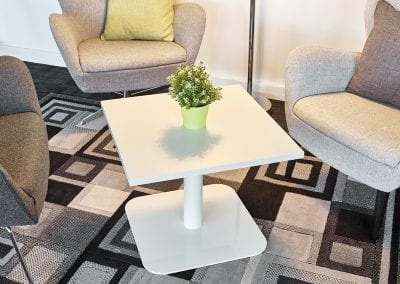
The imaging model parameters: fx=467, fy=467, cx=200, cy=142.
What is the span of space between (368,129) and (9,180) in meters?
1.19

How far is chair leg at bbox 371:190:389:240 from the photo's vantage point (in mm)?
1691

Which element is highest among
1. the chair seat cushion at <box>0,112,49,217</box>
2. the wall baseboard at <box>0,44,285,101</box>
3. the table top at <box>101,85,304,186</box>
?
the table top at <box>101,85,304,186</box>

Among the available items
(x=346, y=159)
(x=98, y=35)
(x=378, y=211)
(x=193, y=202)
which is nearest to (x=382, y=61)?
(x=346, y=159)

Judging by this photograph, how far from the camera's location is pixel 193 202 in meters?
→ 1.69

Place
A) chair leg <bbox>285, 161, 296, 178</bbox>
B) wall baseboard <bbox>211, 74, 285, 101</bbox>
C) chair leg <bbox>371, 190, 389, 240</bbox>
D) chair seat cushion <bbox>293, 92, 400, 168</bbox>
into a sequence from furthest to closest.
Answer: wall baseboard <bbox>211, 74, 285, 101</bbox>
chair leg <bbox>285, 161, 296, 178</bbox>
chair leg <bbox>371, 190, 389, 240</bbox>
chair seat cushion <bbox>293, 92, 400, 168</bbox>

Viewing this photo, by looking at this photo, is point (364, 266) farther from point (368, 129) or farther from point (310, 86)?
point (310, 86)

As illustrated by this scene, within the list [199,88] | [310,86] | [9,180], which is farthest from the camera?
[310,86]

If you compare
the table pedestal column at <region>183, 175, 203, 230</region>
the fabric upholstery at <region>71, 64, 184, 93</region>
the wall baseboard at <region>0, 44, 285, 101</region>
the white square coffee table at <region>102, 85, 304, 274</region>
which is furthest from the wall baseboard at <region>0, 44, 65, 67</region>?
the table pedestal column at <region>183, 175, 203, 230</region>

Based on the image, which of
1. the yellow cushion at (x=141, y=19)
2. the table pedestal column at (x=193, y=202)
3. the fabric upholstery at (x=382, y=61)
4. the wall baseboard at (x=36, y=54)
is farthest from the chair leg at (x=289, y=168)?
the wall baseboard at (x=36, y=54)

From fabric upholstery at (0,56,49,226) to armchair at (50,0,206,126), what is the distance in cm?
48

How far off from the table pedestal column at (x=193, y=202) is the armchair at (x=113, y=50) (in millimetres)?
861

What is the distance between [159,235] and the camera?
173 centimetres

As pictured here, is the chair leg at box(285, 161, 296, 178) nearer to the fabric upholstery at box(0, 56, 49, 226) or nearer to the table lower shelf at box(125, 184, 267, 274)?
the table lower shelf at box(125, 184, 267, 274)

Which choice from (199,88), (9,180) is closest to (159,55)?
(199,88)
